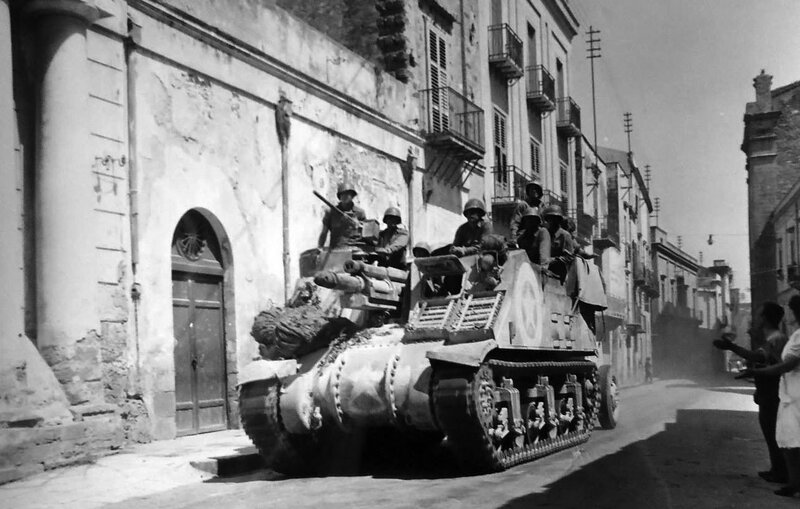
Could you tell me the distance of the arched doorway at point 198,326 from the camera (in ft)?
38.2

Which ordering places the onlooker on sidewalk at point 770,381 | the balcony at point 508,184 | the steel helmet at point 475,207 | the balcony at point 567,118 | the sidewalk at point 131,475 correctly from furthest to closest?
the balcony at point 567,118
the balcony at point 508,184
the steel helmet at point 475,207
the sidewalk at point 131,475
the onlooker on sidewalk at point 770,381

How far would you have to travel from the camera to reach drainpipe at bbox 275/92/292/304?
1366 centimetres

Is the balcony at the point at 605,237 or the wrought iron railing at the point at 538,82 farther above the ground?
the wrought iron railing at the point at 538,82

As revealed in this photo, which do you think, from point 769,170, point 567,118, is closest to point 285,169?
point 567,118

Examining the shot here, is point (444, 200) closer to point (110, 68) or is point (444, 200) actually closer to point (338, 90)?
point (338, 90)

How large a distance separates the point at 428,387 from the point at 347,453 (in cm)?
160

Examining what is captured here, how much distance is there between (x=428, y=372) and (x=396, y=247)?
2574 mm

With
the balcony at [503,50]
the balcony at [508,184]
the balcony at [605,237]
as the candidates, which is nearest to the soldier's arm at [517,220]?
the balcony at [508,184]

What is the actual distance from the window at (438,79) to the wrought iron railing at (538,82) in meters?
6.52

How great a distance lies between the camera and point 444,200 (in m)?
20.1

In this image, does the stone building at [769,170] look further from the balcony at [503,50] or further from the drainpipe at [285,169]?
the drainpipe at [285,169]

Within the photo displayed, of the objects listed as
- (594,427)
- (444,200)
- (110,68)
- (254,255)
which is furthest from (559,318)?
(444,200)

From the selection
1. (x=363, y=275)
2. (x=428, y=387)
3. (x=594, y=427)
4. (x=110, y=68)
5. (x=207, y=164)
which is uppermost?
(x=110, y=68)

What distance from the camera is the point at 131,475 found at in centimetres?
841
